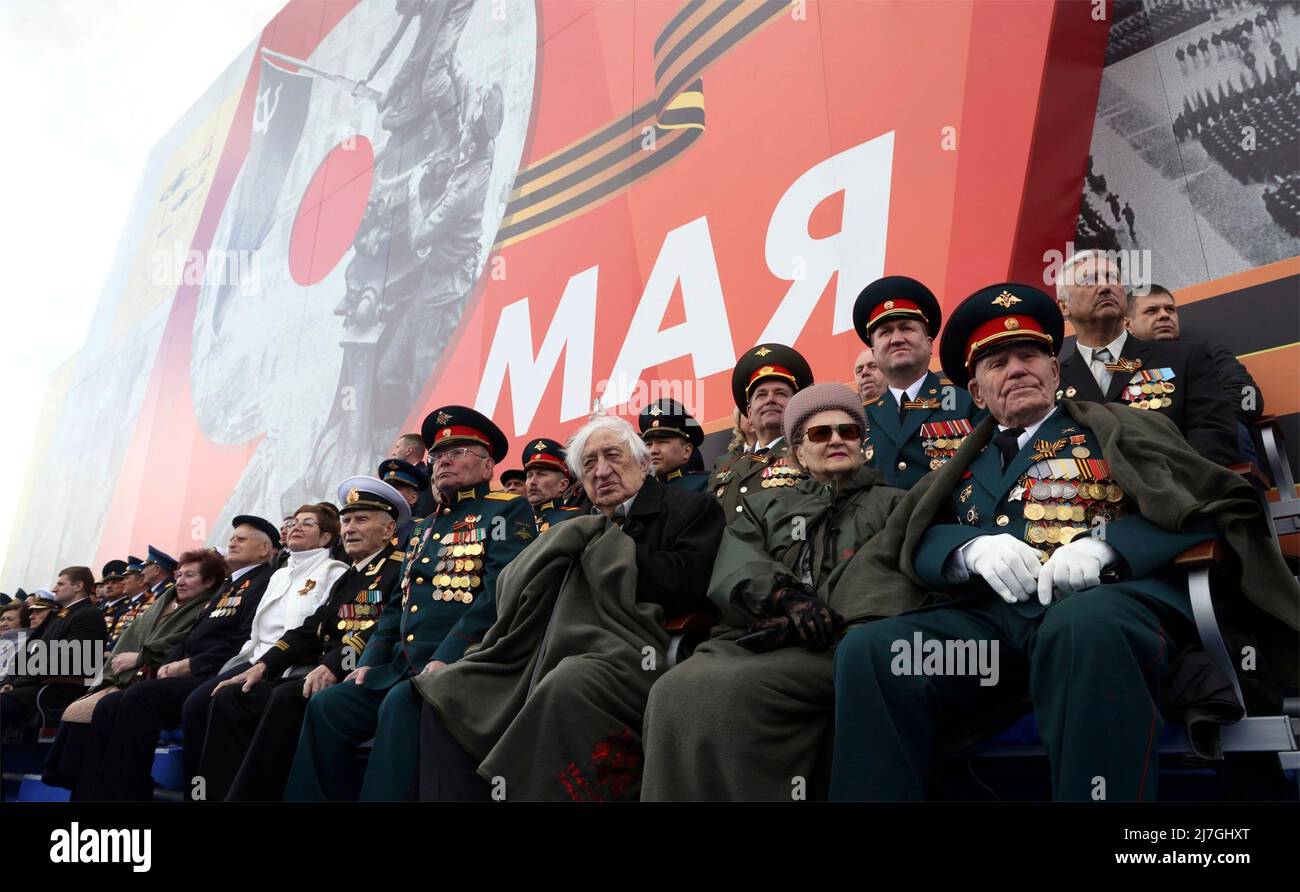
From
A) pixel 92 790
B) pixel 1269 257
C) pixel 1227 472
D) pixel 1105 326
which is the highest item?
pixel 1269 257

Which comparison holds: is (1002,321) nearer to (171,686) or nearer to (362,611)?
(362,611)

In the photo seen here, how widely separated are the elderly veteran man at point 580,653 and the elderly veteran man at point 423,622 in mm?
163

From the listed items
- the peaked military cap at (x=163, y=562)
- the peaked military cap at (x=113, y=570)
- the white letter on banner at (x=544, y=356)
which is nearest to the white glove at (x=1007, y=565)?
the white letter on banner at (x=544, y=356)

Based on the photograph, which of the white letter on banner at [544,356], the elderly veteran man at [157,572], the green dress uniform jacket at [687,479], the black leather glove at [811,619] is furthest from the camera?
the white letter on banner at [544,356]

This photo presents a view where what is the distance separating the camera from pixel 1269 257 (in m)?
3.93

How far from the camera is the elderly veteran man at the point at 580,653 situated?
8.63 feet

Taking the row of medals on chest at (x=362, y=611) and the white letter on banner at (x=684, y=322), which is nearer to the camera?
the row of medals on chest at (x=362, y=611)

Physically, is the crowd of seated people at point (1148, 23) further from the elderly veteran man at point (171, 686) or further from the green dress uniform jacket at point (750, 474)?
the elderly veteran man at point (171, 686)

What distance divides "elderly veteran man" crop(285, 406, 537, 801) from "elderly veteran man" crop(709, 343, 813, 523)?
32.1 inches

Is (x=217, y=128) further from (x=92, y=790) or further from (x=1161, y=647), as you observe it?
(x=1161, y=647)

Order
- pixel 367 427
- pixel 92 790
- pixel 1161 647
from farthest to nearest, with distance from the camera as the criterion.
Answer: pixel 367 427
pixel 92 790
pixel 1161 647

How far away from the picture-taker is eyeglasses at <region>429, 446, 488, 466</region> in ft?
13.5
